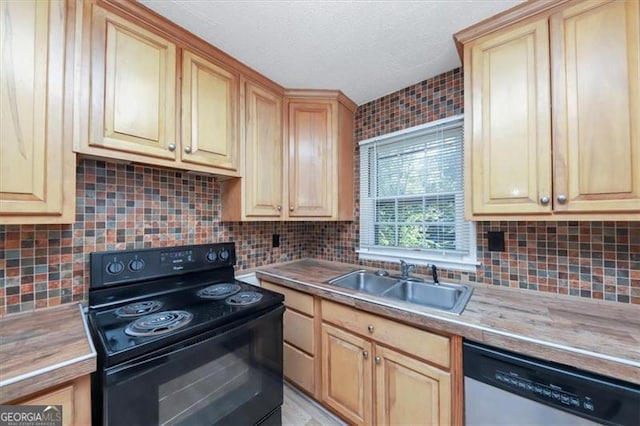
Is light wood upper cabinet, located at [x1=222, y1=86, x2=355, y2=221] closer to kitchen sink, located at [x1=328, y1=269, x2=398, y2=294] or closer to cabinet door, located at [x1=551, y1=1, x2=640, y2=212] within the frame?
kitchen sink, located at [x1=328, y1=269, x2=398, y2=294]

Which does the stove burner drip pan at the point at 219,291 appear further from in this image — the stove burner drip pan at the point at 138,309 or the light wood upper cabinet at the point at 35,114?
the light wood upper cabinet at the point at 35,114

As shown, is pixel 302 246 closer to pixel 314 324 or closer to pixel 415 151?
pixel 314 324

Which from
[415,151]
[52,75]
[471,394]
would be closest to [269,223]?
[415,151]

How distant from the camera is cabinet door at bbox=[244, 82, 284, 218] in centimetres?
171

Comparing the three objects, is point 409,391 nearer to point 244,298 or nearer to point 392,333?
point 392,333

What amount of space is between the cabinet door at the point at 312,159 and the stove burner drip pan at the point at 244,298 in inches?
27.4

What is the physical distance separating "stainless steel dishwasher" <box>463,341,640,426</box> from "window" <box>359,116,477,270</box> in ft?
2.40

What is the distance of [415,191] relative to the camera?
1899mm

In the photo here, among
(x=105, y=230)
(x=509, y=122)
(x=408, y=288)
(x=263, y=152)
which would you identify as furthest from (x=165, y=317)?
(x=509, y=122)

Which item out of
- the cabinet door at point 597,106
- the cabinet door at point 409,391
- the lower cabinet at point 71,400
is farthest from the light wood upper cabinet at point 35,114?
the cabinet door at point 597,106

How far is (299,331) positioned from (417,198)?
1268 millimetres

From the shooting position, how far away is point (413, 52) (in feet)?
4.89

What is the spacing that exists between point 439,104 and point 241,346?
190 cm

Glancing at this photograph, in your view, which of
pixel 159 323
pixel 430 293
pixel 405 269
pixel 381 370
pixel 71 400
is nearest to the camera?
pixel 71 400
